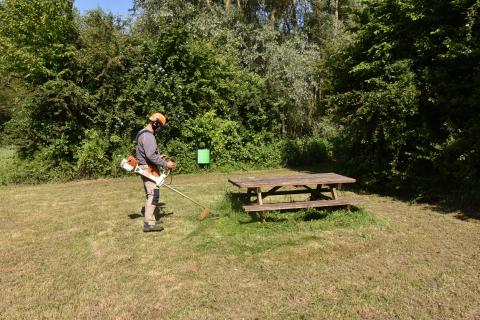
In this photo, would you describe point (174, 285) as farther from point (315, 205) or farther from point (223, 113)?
point (223, 113)

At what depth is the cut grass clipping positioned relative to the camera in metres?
5.63

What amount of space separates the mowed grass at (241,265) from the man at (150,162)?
0.28m

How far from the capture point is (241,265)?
493 centimetres

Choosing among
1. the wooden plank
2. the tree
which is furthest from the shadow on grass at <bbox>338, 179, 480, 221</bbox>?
the tree

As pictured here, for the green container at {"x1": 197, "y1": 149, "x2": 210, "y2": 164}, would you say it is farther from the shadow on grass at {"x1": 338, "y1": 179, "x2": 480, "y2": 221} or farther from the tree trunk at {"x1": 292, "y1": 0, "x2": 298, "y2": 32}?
the tree trunk at {"x1": 292, "y1": 0, "x2": 298, "y2": 32}

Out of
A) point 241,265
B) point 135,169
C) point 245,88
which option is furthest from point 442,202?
point 245,88

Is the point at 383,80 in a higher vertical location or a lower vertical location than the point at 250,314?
higher

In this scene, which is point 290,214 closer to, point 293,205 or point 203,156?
point 293,205

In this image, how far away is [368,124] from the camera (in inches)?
368

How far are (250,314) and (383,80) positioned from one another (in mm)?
7017

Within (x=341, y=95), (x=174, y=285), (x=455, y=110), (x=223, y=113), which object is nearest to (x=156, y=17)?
(x=223, y=113)

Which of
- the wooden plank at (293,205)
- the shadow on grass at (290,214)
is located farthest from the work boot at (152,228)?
the wooden plank at (293,205)

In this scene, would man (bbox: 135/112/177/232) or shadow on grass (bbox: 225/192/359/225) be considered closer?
man (bbox: 135/112/177/232)

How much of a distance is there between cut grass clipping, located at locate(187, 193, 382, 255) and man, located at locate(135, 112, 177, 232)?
0.78 m
